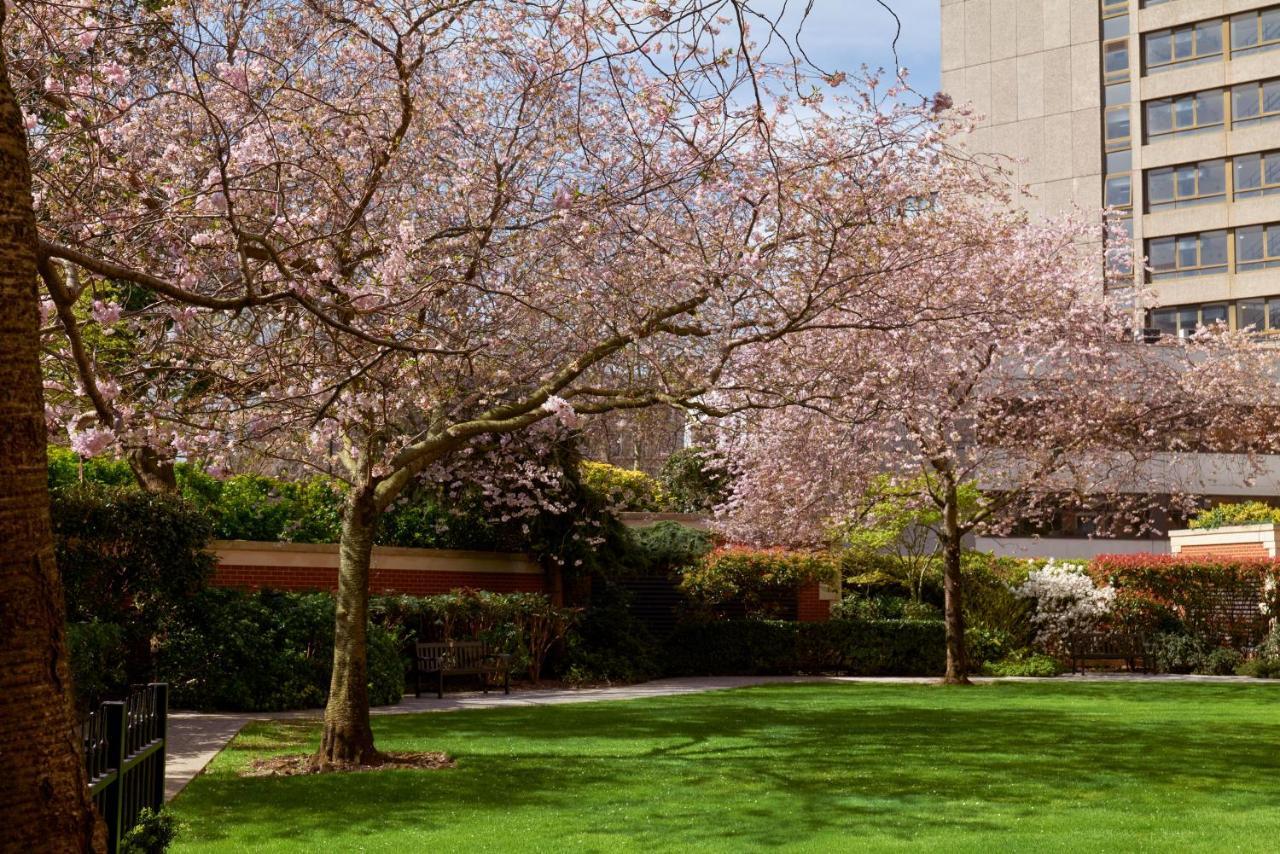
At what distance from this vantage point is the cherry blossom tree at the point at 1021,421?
20.3 metres

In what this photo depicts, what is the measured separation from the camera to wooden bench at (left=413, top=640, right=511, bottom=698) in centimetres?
1916

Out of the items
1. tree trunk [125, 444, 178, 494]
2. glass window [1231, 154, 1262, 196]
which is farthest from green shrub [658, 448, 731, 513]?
glass window [1231, 154, 1262, 196]

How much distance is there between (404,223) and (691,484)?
24791 mm

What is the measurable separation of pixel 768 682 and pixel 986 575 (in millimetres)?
5931

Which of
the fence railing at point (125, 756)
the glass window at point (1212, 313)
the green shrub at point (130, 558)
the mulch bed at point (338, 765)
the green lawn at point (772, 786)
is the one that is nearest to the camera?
the fence railing at point (125, 756)

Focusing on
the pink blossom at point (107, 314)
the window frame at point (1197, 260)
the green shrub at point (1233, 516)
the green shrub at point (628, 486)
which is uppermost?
the window frame at point (1197, 260)

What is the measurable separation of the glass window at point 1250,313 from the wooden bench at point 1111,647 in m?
25.8

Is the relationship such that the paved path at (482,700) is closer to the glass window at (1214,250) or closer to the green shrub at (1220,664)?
the green shrub at (1220,664)

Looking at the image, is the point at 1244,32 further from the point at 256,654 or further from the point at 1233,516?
the point at 256,654

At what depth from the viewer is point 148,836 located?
19.0 ft

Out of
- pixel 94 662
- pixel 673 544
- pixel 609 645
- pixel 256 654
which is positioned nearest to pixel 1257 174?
pixel 673 544

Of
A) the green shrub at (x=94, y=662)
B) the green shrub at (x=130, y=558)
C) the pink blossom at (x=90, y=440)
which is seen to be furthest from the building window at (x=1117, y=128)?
the pink blossom at (x=90, y=440)

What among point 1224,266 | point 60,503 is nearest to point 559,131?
point 60,503

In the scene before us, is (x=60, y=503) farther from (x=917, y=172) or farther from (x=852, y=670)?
(x=852, y=670)
